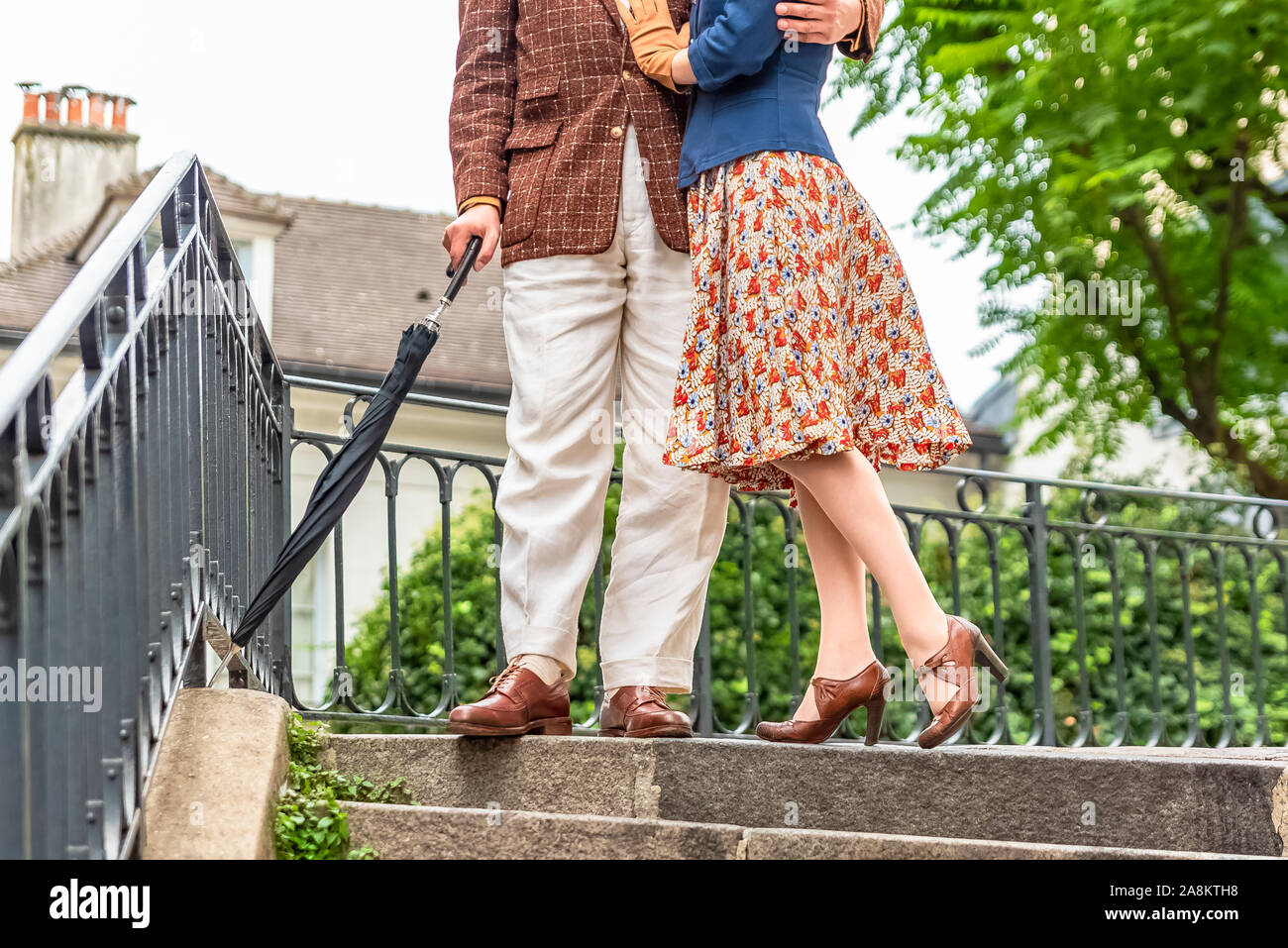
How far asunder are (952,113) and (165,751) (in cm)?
572

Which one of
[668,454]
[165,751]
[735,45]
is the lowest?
[165,751]

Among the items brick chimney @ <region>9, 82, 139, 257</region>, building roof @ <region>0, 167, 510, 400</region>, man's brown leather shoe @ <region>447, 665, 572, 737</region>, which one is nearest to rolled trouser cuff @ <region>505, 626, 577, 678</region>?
man's brown leather shoe @ <region>447, 665, 572, 737</region>

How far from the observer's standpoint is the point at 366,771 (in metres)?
2.96

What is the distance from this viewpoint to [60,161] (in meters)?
15.7

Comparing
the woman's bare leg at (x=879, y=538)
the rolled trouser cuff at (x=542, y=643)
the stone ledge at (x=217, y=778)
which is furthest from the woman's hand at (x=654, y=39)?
the stone ledge at (x=217, y=778)

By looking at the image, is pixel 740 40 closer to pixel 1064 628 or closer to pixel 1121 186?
pixel 1121 186

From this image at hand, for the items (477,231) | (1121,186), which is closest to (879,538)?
(477,231)

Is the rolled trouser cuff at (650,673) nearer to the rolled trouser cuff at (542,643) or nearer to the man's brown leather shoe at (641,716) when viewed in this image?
the man's brown leather shoe at (641,716)

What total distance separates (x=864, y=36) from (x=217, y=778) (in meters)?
1.97

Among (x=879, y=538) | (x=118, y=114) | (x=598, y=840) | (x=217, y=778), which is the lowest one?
(x=598, y=840)

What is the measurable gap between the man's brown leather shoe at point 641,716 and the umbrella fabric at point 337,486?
0.75m

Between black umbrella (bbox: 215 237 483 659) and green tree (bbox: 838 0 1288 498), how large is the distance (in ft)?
13.8
